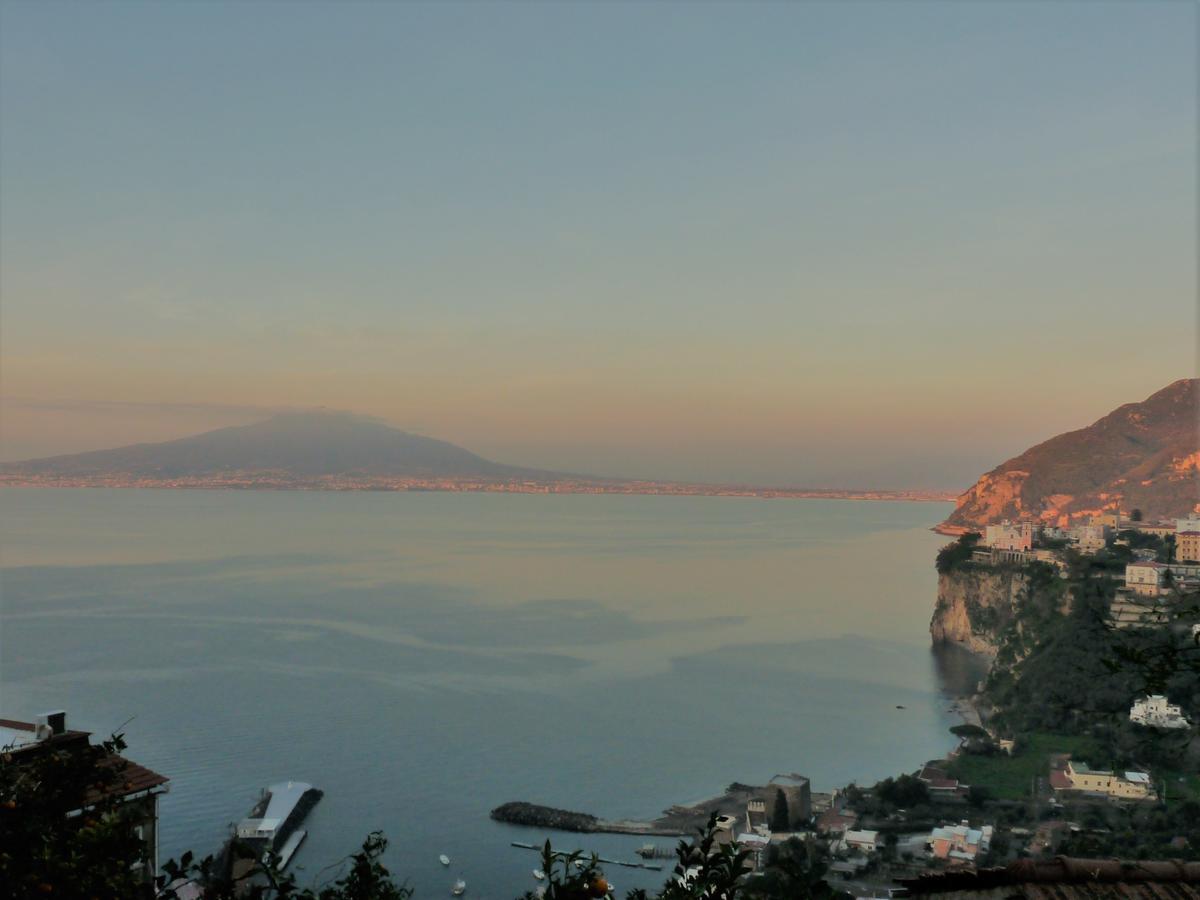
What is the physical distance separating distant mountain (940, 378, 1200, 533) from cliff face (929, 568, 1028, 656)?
8.67 meters

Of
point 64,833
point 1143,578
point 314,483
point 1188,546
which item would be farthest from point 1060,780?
point 314,483

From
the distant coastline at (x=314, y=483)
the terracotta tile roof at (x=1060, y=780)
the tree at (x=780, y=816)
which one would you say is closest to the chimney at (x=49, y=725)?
the tree at (x=780, y=816)

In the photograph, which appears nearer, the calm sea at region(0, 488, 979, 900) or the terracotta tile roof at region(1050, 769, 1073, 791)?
the terracotta tile roof at region(1050, 769, 1073, 791)

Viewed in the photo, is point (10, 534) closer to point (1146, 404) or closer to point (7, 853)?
point (1146, 404)

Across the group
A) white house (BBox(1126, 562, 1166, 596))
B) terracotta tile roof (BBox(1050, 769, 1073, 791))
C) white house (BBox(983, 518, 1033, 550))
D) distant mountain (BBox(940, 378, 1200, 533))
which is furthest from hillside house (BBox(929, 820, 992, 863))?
distant mountain (BBox(940, 378, 1200, 533))

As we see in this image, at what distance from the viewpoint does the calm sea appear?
39.8ft

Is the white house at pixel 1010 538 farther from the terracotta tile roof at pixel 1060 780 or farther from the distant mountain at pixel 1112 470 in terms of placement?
the terracotta tile roof at pixel 1060 780

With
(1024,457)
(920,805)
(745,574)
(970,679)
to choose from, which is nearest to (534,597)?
(745,574)

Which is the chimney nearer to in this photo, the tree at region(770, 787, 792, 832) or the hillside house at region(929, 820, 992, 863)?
the hillside house at region(929, 820, 992, 863)

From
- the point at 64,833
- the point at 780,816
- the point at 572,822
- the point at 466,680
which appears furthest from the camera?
the point at 466,680

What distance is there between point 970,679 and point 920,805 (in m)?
9.83

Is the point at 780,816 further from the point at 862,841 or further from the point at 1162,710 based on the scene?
the point at 1162,710

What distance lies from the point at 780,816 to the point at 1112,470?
97.5 ft

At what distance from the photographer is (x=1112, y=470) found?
35.3 meters
